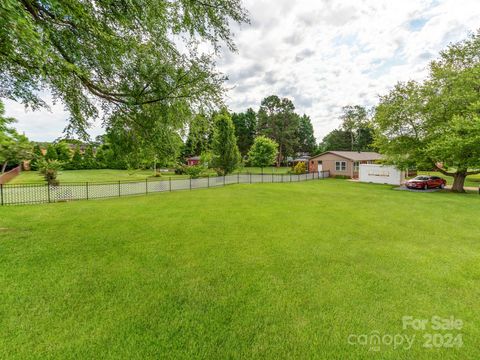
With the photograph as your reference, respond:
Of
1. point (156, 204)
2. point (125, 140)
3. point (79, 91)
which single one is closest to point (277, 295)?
point (125, 140)

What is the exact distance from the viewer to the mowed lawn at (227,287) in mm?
2582

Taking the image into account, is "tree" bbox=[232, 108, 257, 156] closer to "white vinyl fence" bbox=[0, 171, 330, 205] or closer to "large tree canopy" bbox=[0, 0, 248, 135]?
"white vinyl fence" bbox=[0, 171, 330, 205]

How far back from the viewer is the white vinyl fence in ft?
35.9

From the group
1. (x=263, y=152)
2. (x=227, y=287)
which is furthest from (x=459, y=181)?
(x=227, y=287)

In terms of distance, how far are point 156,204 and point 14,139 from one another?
797cm

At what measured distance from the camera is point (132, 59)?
4395 mm

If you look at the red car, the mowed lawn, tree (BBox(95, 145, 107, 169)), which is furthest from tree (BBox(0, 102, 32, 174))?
the red car

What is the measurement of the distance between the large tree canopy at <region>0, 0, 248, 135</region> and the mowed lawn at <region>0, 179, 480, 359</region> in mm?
3042

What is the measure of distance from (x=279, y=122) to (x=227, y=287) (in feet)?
150

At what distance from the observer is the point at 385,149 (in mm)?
18703

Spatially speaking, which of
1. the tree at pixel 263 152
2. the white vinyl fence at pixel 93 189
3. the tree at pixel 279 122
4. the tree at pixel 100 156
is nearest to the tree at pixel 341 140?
the tree at pixel 279 122

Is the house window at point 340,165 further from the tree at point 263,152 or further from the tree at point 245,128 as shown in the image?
the tree at point 245,128

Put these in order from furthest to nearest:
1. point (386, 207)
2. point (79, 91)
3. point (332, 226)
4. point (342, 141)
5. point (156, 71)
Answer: point (342, 141), point (386, 207), point (332, 226), point (79, 91), point (156, 71)

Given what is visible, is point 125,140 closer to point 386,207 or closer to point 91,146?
point 91,146
